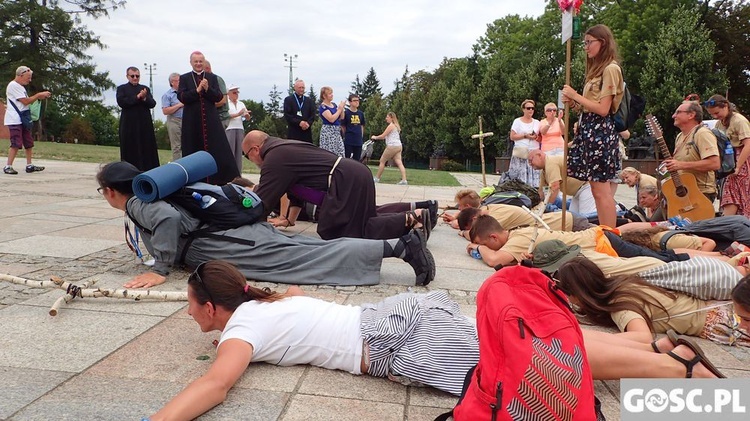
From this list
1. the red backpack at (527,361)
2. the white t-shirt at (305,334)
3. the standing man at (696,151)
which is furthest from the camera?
the standing man at (696,151)

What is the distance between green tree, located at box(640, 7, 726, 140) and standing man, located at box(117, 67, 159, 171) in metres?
23.8

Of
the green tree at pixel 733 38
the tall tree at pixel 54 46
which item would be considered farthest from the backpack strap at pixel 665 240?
the tall tree at pixel 54 46

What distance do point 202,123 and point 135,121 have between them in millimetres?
2263

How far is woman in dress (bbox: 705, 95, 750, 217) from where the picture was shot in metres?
7.26

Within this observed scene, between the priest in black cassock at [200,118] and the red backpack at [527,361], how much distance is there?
6290 millimetres

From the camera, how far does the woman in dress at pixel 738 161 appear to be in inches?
286

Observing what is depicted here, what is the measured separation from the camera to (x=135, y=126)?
9453mm

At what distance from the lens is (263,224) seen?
4.66 metres

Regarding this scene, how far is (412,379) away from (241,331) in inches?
30.8

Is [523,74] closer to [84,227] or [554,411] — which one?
[84,227]

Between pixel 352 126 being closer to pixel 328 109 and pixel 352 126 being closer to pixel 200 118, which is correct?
pixel 328 109

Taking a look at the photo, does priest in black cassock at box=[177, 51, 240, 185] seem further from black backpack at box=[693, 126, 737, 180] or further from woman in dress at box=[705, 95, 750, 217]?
woman in dress at box=[705, 95, 750, 217]

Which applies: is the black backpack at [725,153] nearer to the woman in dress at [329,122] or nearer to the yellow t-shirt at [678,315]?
the yellow t-shirt at [678,315]

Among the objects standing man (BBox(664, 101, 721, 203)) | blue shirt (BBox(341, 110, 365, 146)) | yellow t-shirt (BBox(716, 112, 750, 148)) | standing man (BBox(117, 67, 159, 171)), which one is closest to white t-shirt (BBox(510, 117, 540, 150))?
yellow t-shirt (BBox(716, 112, 750, 148))
